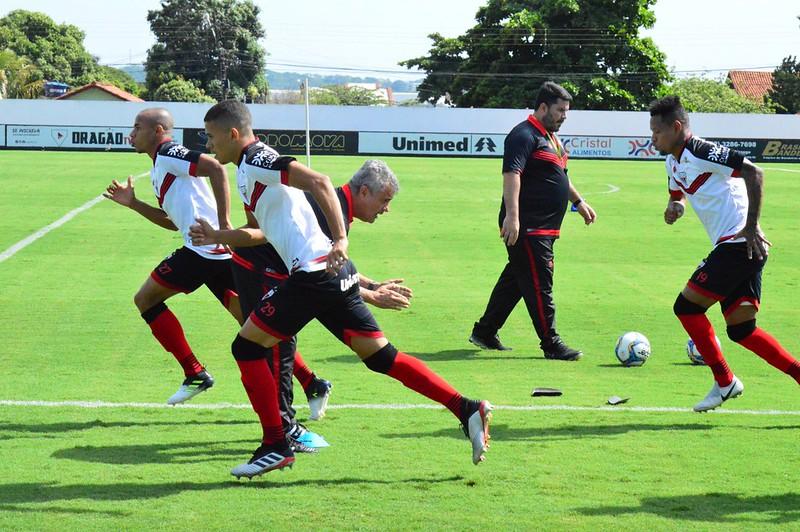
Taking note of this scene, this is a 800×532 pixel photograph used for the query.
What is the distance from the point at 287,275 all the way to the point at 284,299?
72cm

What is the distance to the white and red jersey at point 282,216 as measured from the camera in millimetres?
5617

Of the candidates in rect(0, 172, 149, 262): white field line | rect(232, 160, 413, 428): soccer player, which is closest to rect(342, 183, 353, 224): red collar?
rect(232, 160, 413, 428): soccer player

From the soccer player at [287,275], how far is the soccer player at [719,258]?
2.15m

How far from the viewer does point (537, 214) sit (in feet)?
31.1

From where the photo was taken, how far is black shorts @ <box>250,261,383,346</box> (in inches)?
222

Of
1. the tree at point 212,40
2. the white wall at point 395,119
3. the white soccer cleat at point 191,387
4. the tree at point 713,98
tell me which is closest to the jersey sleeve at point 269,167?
the white soccer cleat at point 191,387

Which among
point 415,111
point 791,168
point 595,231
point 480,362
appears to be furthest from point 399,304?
point 415,111

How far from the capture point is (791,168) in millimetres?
41031

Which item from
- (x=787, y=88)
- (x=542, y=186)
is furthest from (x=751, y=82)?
(x=542, y=186)

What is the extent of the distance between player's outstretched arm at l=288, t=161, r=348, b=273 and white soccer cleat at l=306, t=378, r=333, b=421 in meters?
1.69

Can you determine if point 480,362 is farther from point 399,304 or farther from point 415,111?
point 415,111

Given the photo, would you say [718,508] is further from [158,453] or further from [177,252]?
[177,252]

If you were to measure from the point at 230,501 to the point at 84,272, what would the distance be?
9.20 m

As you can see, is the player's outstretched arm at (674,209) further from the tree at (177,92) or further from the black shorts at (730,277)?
the tree at (177,92)
